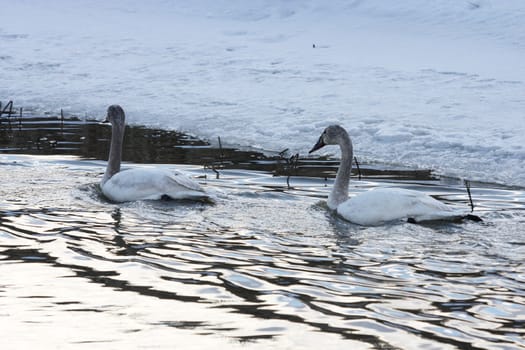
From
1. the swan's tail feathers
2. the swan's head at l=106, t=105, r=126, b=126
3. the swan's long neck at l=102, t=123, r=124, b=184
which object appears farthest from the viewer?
the swan's head at l=106, t=105, r=126, b=126

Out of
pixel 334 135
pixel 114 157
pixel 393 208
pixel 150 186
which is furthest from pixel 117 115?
pixel 393 208

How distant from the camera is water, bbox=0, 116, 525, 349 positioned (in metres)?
4.63

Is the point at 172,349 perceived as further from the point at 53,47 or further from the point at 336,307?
the point at 53,47

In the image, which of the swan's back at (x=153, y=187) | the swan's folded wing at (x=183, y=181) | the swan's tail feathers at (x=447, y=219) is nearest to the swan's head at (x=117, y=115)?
the swan's back at (x=153, y=187)

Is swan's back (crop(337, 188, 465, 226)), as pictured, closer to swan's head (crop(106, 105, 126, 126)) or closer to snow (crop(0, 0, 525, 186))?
snow (crop(0, 0, 525, 186))

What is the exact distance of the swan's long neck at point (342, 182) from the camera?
8.84 metres

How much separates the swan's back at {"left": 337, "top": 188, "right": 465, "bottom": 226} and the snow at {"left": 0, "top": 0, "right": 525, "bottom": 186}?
2284mm

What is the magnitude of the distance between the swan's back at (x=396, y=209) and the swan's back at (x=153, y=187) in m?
1.42

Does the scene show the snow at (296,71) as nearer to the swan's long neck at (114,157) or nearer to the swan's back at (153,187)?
the swan's long neck at (114,157)

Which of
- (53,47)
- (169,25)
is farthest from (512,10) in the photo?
(53,47)

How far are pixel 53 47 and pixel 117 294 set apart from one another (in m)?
16.1

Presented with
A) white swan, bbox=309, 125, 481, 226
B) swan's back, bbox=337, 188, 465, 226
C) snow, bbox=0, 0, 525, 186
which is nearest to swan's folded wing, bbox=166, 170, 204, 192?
white swan, bbox=309, 125, 481, 226

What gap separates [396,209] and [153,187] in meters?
2.18

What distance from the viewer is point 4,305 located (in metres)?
4.99
